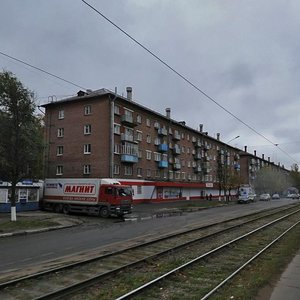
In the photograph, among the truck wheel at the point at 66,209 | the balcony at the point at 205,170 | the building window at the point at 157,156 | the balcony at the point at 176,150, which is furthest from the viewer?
the balcony at the point at 205,170

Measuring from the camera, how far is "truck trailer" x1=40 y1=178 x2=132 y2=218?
32562 mm

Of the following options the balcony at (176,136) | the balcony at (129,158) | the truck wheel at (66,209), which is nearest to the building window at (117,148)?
the balcony at (129,158)

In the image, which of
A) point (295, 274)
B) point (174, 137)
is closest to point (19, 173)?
point (295, 274)

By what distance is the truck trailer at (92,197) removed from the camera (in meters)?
32.6

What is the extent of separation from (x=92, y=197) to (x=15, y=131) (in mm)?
10168

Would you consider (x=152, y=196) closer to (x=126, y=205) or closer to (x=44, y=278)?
(x=126, y=205)

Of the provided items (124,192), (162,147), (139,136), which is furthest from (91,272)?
(162,147)

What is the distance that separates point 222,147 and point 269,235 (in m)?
78.4

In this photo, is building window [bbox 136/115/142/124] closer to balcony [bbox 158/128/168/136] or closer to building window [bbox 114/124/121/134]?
building window [bbox 114/124/121/134]

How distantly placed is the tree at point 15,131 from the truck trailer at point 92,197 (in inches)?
319

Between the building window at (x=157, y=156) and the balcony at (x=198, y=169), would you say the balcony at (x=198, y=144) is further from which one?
the building window at (x=157, y=156)

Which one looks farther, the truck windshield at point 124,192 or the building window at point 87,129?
the building window at point 87,129

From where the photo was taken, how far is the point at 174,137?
69.4 m

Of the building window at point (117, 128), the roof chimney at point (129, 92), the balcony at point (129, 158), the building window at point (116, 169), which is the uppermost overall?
the roof chimney at point (129, 92)
